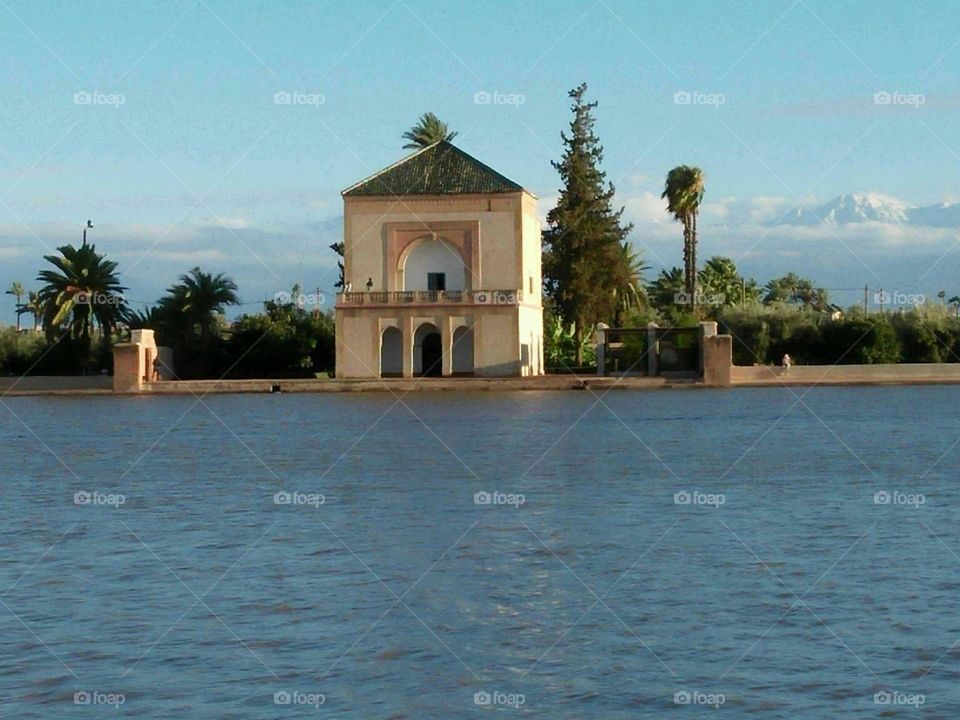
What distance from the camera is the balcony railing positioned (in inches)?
2327

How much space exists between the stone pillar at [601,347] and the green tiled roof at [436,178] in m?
6.06

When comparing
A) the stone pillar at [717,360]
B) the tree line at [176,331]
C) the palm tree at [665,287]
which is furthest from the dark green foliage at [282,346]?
the palm tree at [665,287]

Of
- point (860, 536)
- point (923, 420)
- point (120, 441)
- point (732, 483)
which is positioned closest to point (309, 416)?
point (120, 441)

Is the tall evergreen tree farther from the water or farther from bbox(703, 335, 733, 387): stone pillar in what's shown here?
the water

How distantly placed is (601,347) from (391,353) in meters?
7.70

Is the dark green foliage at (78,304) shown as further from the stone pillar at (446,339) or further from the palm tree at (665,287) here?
the palm tree at (665,287)

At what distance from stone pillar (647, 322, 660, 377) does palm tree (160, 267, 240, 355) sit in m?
17.2

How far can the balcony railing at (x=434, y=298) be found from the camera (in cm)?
5909

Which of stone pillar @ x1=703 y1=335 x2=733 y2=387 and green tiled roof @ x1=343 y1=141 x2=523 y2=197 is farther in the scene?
green tiled roof @ x1=343 y1=141 x2=523 y2=197

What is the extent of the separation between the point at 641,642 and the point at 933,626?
2028 mm

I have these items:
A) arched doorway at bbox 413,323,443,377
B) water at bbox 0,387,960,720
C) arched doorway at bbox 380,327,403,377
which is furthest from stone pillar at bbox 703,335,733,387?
water at bbox 0,387,960,720

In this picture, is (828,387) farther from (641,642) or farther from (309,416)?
(641,642)

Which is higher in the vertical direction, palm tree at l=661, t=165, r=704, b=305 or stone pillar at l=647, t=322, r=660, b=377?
palm tree at l=661, t=165, r=704, b=305

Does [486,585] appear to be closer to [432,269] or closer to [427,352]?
[427,352]
